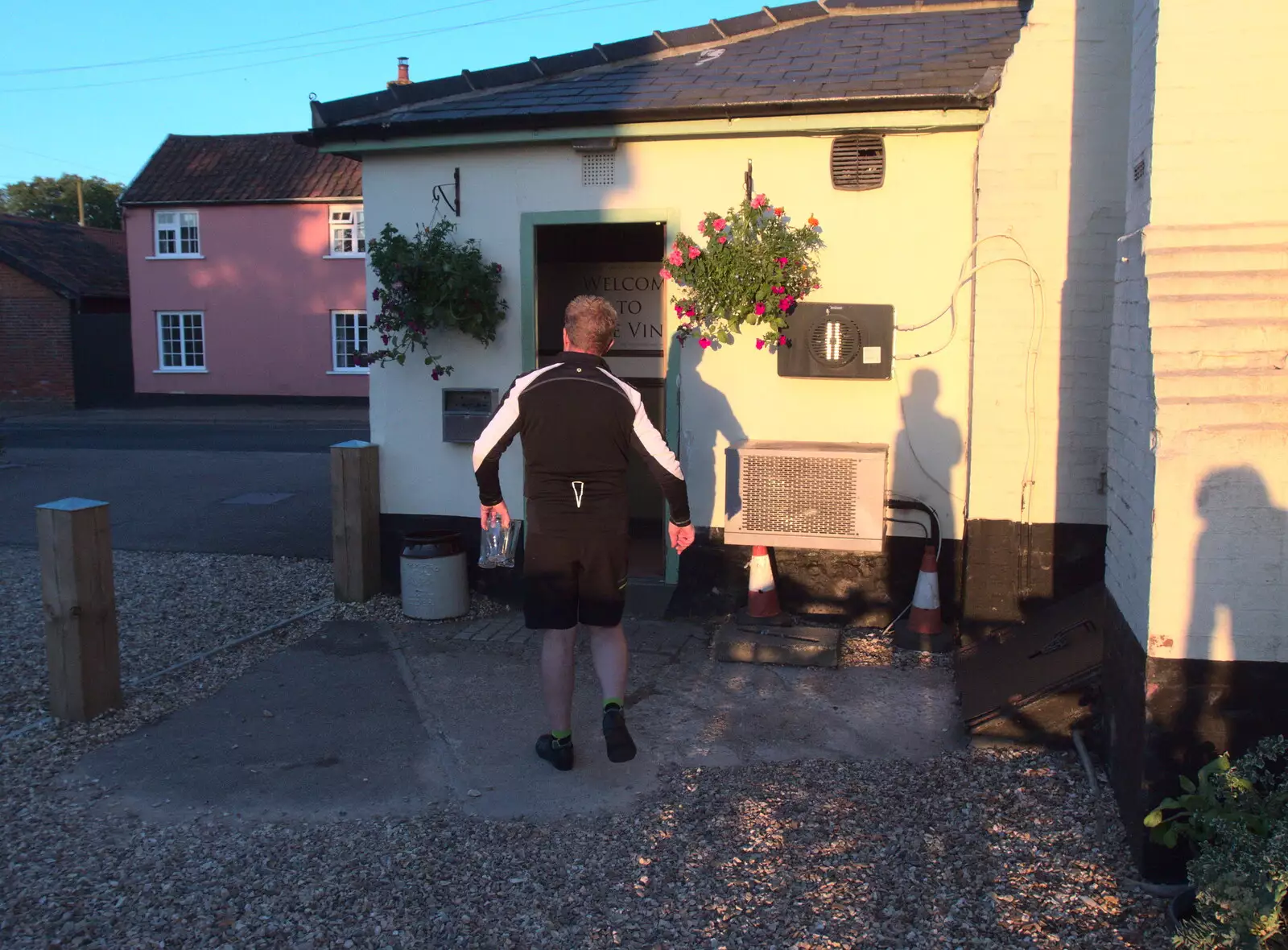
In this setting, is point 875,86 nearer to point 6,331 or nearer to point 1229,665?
point 1229,665

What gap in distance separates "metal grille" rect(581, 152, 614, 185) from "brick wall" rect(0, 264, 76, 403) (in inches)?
1032

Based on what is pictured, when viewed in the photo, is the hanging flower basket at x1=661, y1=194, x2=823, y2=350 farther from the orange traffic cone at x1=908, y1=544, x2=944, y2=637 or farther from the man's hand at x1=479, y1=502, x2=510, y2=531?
the man's hand at x1=479, y1=502, x2=510, y2=531

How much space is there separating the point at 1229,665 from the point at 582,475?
7.84ft

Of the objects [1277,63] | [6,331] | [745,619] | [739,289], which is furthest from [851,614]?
[6,331]

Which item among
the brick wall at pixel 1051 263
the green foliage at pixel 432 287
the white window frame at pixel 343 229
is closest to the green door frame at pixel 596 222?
A: the green foliage at pixel 432 287

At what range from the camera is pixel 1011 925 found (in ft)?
10.3

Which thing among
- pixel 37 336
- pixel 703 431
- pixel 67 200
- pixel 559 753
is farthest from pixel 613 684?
pixel 67 200

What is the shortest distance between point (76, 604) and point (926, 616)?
→ 173 inches

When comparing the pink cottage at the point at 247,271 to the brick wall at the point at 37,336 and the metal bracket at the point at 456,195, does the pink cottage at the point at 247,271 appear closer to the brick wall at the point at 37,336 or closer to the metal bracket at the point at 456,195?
the brick wall at the point at 37,336

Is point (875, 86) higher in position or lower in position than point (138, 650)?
higher

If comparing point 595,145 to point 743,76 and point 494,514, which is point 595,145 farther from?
point 494,514

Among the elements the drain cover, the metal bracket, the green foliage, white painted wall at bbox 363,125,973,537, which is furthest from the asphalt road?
the metal bracket

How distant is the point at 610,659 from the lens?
442 centimetres

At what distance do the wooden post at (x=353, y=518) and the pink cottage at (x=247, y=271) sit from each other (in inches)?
763
